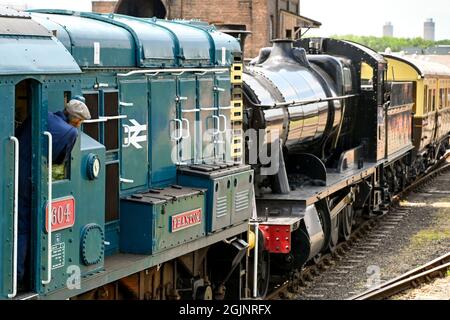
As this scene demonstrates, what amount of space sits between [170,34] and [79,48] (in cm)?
200

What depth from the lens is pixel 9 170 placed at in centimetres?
594

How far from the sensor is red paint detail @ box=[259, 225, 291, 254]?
12.5 m

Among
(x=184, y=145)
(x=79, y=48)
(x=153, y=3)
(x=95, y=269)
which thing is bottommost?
(x=95, y=269)

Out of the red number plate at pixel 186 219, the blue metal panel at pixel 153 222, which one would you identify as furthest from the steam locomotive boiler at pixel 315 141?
the blue metal panel at pixel 153 222

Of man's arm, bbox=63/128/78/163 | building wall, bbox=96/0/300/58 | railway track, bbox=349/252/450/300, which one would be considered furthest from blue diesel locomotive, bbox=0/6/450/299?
building wall, bbox=96/0/300/58

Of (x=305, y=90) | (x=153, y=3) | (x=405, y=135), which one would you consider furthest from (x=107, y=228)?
(x=405, y=135)

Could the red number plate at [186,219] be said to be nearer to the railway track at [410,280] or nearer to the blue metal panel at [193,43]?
the blue metal panel at [193,43]

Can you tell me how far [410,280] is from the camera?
45.0ft

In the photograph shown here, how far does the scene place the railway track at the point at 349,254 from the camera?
13694 millimetres

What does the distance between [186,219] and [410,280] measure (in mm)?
6111

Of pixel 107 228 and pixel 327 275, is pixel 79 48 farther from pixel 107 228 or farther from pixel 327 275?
pixel 327 275

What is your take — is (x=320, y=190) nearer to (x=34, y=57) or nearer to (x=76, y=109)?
(x=76, y=109)

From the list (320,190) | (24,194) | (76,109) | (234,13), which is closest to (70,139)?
(76,109)

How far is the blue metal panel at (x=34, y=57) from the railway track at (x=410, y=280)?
719cm
